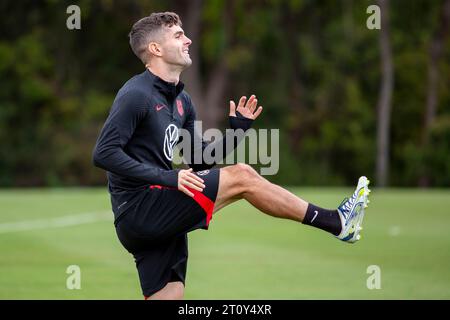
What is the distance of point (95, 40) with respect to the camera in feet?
135

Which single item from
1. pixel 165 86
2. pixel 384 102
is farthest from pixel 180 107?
pixel 384 102

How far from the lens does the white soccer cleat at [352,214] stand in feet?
21.8

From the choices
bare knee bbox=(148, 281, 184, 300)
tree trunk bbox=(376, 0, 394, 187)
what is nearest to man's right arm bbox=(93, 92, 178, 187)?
bare knee bbox=(148, 281, 184, 300)

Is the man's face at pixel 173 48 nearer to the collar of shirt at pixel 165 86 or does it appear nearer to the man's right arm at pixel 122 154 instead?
the collar of shirt at pixel 165 86

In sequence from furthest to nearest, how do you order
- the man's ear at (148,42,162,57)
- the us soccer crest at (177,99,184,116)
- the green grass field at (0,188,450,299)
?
the green grass field at (0,188,450,299) → the us soccer crest at (177,99,184,116) → the man's ear at (148,42,162,57)

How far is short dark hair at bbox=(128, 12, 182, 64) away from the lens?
7.10 metres

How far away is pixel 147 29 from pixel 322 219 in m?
2.04

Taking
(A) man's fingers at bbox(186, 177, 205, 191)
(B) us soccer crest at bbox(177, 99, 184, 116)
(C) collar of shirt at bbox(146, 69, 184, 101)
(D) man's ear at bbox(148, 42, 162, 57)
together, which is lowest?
(A) man's fingers at bbox(186, 177, 205, 191)

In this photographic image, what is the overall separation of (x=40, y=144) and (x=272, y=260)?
24.5 meters

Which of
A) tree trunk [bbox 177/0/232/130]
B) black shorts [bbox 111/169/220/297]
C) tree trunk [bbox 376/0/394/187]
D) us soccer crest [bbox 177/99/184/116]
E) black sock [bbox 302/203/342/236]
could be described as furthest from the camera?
tree trunk [bbox 376/0/394/187]

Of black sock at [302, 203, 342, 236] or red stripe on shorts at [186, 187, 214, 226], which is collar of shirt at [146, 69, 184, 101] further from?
black sock at [302, 203, 342, 236]
